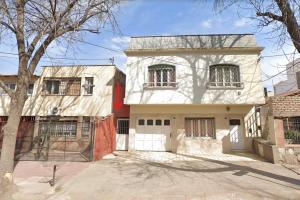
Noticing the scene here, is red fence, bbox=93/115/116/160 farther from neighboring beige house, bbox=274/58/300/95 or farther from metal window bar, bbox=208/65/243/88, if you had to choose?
neighboring beige house, bbox=274/58/300/95

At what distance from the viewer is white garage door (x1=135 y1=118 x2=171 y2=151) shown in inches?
536

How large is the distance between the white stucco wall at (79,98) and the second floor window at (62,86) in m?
0.33

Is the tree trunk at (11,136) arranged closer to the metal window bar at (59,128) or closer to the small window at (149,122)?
the metal window bar at (59,128)

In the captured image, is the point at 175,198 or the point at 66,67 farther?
the point at 66,67

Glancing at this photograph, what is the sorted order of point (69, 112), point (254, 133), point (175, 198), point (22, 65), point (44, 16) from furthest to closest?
point (69, 112), point (254, 133), point (44, 16), point (22, 65), point (175, 198)

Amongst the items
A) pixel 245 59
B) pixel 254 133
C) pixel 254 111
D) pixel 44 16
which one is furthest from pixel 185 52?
pixel 44 16

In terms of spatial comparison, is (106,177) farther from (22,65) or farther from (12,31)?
(12,31)

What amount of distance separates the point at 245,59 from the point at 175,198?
10.3 meters

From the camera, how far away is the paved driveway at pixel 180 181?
5.92m

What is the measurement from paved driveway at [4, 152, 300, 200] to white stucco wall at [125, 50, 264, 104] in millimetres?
3885

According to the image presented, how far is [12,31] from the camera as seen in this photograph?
A: 21.3 ft

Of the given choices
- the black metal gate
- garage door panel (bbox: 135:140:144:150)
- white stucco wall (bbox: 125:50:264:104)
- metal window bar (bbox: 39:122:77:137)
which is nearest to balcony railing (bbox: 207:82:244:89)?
white stucco wall (bbox: 125:50:264:104)

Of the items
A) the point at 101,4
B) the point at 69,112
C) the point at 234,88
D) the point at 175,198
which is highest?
the point at 101,4

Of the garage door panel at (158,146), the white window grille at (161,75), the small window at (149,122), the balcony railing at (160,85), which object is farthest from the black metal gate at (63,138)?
the white window grille at (161,75)
